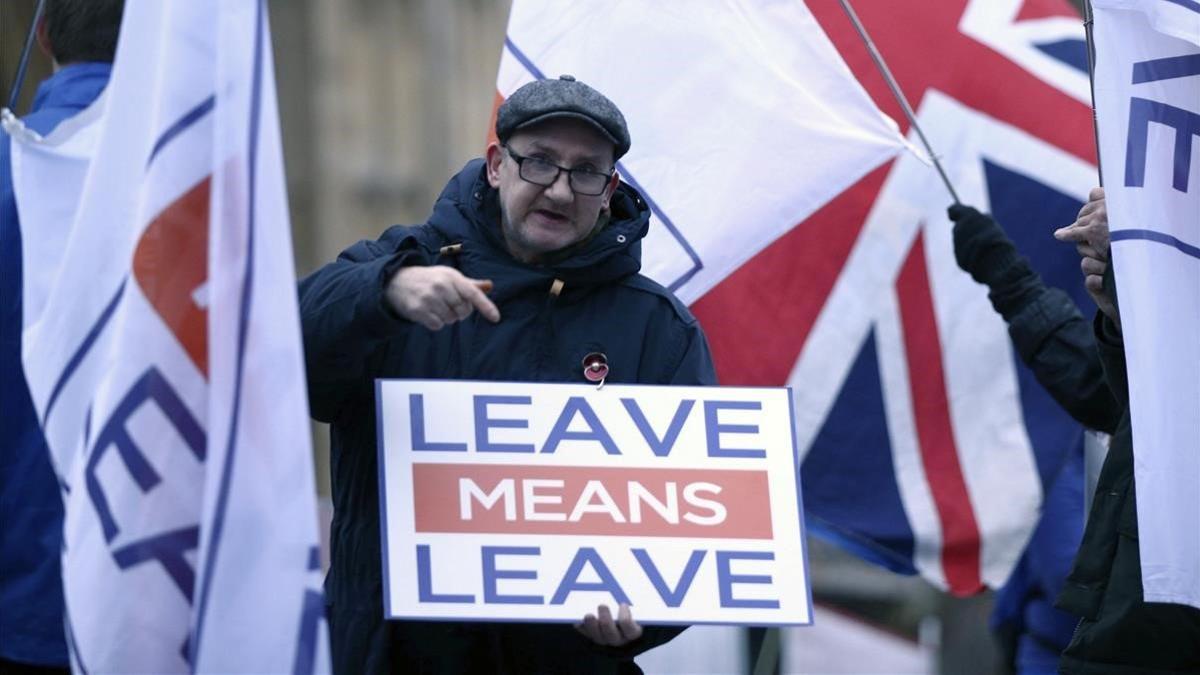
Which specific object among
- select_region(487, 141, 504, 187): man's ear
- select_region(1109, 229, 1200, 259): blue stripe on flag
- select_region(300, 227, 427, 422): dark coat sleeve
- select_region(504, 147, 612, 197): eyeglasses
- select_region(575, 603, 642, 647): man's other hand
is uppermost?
select_region(487, 141, 504, 187): man's ear

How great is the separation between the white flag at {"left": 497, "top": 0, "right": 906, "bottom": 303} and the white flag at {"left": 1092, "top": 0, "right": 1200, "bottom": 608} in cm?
141

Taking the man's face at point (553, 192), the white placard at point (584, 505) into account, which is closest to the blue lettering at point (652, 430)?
the white placard at point (584, 505)

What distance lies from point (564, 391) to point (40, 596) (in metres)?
1.20

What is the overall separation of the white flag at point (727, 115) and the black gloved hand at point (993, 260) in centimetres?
25

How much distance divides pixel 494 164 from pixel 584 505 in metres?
0.68

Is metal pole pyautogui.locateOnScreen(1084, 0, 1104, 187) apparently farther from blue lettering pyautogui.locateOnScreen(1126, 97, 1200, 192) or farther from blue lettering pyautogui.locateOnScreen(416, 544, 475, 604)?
blue lettering pyautogui.locateOnScreen(416, 544, 475, 604)

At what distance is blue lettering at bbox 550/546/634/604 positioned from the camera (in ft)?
12.7

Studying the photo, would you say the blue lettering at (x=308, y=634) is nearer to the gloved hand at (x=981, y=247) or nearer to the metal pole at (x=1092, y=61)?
the metal pole at (x=1092, y=61)

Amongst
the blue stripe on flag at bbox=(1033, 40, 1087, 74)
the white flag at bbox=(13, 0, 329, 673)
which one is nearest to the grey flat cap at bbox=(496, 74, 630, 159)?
the white flag at bbox=(13, 0, 329, 673)

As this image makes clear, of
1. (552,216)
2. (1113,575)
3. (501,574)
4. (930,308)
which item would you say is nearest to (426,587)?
(501,574)

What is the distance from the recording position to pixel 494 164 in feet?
13.8

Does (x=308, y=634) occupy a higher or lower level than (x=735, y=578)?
lower

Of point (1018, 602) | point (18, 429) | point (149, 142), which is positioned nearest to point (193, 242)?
point (149, 142)

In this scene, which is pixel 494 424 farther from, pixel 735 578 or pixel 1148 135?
pixel 1148 135
